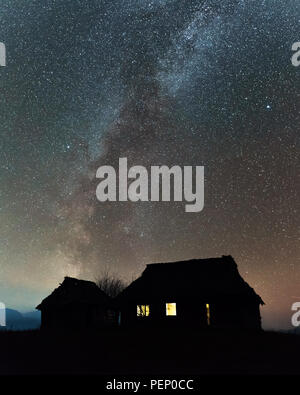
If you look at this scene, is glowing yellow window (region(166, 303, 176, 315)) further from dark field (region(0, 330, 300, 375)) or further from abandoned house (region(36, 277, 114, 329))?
abandoned house (region(36, 277, 114, 329))

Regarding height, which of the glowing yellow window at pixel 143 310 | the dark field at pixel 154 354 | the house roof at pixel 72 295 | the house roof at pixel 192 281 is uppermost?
the house roof at pixel 192 281

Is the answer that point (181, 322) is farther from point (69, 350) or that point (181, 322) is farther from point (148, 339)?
point (69, 350)

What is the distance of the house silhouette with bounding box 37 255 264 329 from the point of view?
2858 cm

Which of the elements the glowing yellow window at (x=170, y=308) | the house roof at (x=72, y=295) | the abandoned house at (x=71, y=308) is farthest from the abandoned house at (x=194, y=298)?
the house roof at (x=72, y=295)

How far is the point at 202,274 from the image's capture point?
3130 centimetres

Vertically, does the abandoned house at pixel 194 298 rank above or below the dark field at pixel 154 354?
above

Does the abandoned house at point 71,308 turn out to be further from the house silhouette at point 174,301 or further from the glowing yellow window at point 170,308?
the glowing yellow window at point 170,308

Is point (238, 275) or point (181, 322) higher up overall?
point (238, 275)

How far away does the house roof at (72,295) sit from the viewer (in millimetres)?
34875

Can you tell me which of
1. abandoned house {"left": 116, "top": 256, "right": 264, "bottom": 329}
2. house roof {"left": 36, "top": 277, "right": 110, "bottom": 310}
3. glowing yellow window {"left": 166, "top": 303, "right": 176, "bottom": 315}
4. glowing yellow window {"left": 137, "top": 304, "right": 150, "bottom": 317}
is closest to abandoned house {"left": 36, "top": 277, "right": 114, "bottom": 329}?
house roof {"left": 36, "top": 277, "right": 110, "bottom": 310}

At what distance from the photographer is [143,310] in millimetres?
31234

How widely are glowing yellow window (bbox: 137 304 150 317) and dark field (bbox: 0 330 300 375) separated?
7.56 m
